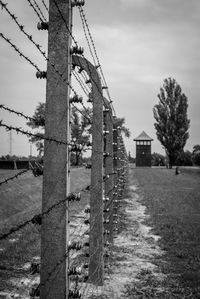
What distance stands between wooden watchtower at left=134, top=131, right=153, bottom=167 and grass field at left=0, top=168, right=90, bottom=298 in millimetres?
50031

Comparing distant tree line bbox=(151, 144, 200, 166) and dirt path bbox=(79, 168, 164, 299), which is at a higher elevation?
distant tree line bbox=(151, 144, 200, 166)

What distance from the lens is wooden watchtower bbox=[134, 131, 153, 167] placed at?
208ft

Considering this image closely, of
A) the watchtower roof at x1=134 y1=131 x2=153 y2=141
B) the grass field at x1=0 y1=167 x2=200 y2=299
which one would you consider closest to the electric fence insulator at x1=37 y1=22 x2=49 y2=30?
the grass field at x1=0 y1=167 x2=200 y2=299

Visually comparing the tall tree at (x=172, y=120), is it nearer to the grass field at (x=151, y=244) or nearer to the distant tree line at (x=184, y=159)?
the distant tree line at (x=184, y=159)

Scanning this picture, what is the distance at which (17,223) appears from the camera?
7.70 meters

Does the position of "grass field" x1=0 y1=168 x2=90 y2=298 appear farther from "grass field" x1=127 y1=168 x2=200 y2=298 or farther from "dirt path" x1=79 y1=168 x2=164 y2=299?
"grass field" x1=127 y1=168 x2=200 y2=298

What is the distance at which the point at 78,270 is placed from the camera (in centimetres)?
231

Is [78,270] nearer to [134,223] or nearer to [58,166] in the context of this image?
[58,166]

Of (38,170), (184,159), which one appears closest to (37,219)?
(38,170)

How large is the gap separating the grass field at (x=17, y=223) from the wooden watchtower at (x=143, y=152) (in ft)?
164

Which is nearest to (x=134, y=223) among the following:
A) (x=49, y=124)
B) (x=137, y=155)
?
(x=49, y=124)

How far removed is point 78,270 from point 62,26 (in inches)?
69.8

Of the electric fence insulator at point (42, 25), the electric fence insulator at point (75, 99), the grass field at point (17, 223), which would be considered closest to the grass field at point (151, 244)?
the grass field at point (17, 223)

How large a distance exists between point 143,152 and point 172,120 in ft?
40.7
